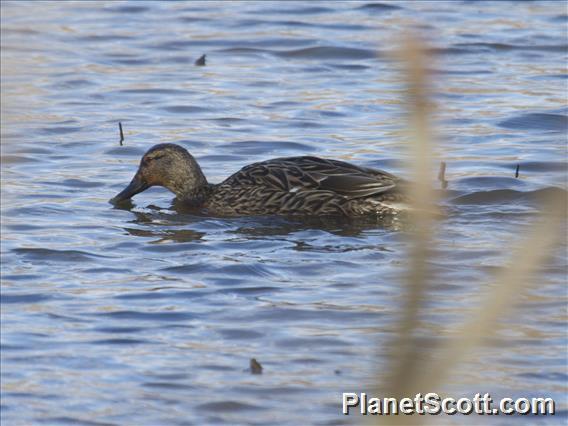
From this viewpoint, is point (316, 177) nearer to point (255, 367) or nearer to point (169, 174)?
point (169, 174)

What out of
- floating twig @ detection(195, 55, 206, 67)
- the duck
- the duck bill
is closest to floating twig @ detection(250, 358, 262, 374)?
the duck

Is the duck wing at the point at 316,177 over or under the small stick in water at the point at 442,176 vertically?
over

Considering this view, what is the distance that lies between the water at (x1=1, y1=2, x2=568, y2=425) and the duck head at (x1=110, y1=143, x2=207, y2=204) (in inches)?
Answer: 11.4

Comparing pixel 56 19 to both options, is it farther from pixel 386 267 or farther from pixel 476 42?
pixel 386 267

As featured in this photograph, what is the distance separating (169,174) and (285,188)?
107 centimetres

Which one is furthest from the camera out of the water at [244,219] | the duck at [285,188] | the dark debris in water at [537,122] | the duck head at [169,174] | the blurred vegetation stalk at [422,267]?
the dark debris in water at [537,122]

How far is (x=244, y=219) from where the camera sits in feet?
30.8

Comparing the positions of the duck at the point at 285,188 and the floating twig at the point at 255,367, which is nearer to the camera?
the floating twig at the point at 255,367

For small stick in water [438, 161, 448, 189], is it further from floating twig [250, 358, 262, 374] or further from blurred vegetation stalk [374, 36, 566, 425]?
blurred vegetation stalk [374, 36, 566, 425]

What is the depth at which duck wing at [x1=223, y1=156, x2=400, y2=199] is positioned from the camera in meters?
9.17

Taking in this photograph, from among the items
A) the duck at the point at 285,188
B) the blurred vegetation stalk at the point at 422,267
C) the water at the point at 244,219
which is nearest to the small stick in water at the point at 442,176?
the water at the point at 244,219

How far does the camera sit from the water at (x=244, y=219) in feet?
18.2

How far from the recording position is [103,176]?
34.9ft

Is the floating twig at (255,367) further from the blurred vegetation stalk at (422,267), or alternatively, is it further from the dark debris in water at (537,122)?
the dark debris in water at (537,122)
